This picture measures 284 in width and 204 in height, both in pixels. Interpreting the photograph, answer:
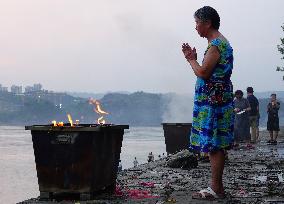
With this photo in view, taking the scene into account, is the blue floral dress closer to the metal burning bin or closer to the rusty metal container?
the metal burning bin

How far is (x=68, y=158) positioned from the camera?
675 cm

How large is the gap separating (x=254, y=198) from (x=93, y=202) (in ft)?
7.15

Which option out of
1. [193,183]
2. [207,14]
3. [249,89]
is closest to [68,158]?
[207,14]

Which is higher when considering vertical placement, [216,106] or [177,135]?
[216,106]

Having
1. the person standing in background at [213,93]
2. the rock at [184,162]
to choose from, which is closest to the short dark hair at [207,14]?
the person standing in background at [213,93]

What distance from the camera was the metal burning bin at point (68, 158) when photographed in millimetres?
6719

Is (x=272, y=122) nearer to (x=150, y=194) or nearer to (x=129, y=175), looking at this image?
(x=129, y=175)

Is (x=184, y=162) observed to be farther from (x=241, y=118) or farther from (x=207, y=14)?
(x=241, y=118)

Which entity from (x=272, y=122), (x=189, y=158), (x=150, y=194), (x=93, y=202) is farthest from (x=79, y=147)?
(x=272, y=122)

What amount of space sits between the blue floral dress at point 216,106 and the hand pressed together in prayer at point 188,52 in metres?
0.22

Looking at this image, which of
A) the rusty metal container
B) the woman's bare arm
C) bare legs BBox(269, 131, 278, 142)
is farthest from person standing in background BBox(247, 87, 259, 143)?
the woman's bare arm

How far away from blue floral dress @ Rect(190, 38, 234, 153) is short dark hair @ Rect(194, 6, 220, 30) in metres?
0.28

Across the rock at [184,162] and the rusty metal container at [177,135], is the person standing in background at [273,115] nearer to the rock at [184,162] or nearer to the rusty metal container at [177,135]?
the rusty metal container at [177,135]

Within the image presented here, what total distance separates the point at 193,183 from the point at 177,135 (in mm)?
8229
